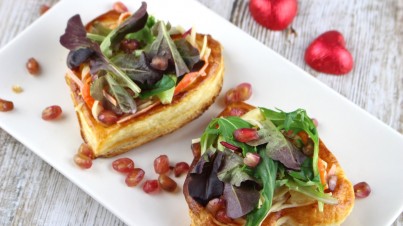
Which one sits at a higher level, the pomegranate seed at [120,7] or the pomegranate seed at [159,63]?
the pomegranate seed at [159,63]

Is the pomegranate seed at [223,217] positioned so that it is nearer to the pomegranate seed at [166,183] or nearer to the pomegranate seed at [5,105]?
the pomegranate seed at [166,183]

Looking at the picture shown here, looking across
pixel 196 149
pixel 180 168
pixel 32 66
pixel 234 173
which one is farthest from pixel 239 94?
pixel 32 66

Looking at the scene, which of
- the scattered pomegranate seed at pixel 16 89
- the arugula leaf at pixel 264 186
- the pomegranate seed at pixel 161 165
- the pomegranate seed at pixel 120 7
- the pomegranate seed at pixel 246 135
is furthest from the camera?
the pomegranate seed at pixel 120 7

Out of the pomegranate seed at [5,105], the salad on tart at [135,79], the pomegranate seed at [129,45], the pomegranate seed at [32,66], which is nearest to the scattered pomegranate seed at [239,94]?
the salad on tart at [135,79]

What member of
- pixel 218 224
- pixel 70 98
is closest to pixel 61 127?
pixel 70 98

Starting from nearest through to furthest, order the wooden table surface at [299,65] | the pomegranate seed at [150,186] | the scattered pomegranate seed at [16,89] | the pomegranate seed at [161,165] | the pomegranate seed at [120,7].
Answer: the pomegranate seed at [150,186]
the pomegranate seed at [161,165]
the wooden table surface at [299,65]
the scattered pomegranate seed at [16,89]
the pomegranate seed at [120,7]

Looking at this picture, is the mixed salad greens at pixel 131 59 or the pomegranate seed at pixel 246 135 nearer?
the pomegranate seed at pixel 246 135

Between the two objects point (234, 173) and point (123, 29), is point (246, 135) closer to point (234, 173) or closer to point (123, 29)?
point (234, 173)
